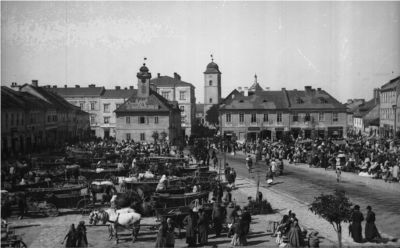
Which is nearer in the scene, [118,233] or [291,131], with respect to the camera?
[118,233]

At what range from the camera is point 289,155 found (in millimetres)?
41062

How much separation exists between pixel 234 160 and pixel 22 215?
27.3 meters

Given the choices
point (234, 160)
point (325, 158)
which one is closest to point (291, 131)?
point (234, 160)

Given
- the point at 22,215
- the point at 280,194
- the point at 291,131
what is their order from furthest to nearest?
the point at 291,131
the point at 280,194
the point at 22,215

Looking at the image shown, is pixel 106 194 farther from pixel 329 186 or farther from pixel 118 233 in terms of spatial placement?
pixel 329 186

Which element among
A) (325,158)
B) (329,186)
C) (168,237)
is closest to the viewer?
(168,237)

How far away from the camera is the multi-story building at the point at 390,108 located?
59.2 m

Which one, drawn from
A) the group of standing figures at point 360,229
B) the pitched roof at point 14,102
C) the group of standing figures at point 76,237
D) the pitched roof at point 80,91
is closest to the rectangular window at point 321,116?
the pitched roof at point 14,102

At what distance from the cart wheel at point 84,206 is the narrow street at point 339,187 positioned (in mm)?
9602

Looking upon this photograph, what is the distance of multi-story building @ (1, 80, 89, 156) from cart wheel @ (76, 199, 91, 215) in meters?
21.0

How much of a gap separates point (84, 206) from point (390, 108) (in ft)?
178

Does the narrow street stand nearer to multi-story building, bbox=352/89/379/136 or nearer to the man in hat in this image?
the man in hat

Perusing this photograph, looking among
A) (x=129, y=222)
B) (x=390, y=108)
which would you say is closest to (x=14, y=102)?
(x=129, y=222)

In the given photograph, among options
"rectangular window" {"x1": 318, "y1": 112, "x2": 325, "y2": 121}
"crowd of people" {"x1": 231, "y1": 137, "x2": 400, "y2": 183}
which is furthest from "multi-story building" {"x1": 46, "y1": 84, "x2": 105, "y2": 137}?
"crowd of people" {"x1": 231, "y1": 137, "x2": 400, "y2": 183}
